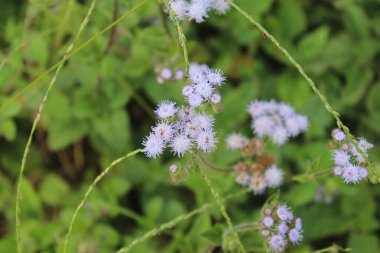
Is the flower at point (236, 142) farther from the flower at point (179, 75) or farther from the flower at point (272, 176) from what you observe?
the flower at point (179, 75)

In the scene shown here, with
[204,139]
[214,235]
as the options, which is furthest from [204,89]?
[214,235]

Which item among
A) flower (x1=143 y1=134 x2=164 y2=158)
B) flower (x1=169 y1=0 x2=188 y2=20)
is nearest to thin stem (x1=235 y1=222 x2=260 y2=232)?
flower (x1=143 y1=134 x2=164 y2=158)

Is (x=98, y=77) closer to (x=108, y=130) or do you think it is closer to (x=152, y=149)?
(x=108, y=130)

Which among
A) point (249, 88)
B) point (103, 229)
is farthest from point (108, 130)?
point (249, 88)

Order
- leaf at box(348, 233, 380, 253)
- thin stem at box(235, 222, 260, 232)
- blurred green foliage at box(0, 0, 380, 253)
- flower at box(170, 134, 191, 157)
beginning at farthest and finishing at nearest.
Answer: leaf at box(348, 233, 380, 253)
blurred green foliage at box(0, 0, 380, 253)
thin stem at box(235, 222, 260, 232)
flower at box(170, 134, 191, 157)

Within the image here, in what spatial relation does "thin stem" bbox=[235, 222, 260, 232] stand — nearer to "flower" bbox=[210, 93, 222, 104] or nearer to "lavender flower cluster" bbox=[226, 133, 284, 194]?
"lavender flower cluster" bbox=[226, 133, 284, 194]

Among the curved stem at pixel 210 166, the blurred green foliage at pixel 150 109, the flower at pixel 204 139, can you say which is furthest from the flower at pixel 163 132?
the blurred green foliage at pixel 150 109
